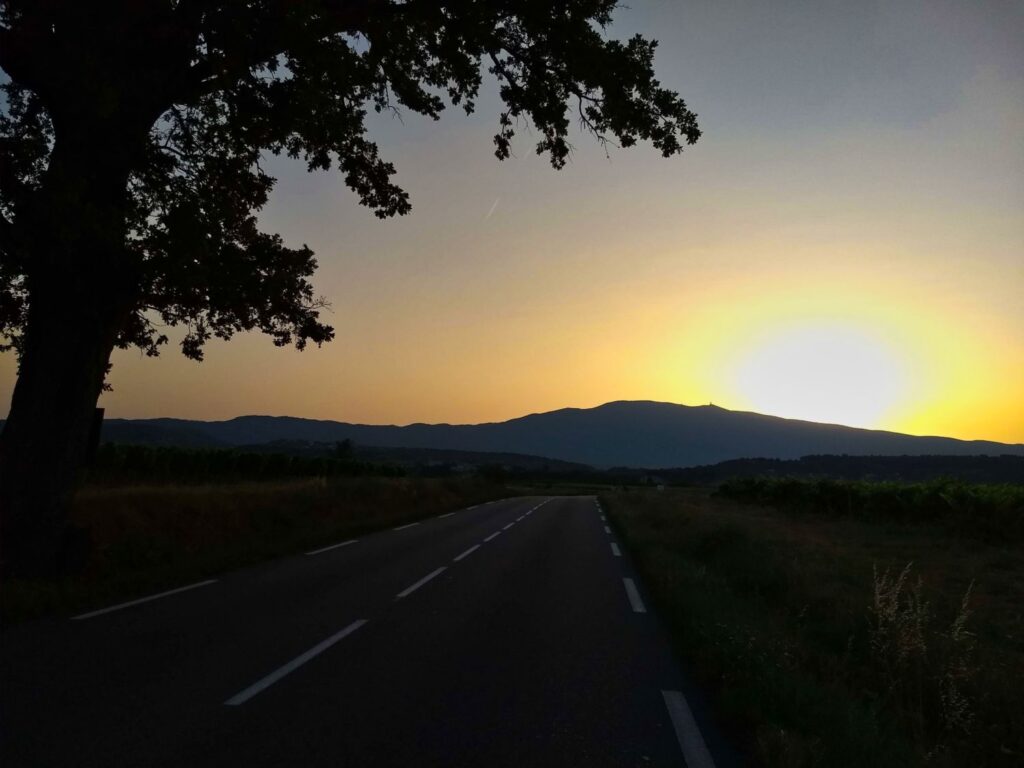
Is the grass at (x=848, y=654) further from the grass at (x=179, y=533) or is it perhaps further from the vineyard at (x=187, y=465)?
the vineyard at (x=187, y=465)

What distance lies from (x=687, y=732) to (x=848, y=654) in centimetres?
287

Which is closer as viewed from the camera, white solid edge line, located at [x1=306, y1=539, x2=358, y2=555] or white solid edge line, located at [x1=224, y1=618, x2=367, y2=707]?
white solid edge line, located at [x1=224, y1=618, x2=367, y2=707]

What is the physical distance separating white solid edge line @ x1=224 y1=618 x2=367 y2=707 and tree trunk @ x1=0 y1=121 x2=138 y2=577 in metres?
5.03

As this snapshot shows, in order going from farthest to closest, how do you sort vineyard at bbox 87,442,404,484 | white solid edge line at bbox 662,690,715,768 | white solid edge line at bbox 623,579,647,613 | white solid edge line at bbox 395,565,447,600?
vineyard at bbox 87,442,404,484, white solid edge line at bbox 395,565,447,600, white solid edge line at bbox 623,579,647,613, white solid edge line at bbox 662,690,715,768

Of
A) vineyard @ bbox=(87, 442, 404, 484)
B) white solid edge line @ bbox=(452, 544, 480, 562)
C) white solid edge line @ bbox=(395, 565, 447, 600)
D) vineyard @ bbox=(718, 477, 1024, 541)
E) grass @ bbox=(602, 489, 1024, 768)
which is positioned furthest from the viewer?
vineyard @ bbox=(87, 442, 404, 484)

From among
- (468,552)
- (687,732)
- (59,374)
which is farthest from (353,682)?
(468,552)

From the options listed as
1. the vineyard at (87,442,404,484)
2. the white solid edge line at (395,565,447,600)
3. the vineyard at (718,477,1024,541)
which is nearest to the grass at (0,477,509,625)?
the white solid edge line at (395,565,447,600)

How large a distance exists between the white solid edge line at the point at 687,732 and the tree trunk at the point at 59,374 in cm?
855

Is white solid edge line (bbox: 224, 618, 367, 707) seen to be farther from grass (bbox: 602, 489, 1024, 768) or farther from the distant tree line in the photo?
the distant tree line

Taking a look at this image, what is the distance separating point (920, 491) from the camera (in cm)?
2709

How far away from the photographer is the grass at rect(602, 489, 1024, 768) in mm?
5188

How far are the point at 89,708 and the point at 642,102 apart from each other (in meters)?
10.6

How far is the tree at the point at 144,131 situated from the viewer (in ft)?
32.8

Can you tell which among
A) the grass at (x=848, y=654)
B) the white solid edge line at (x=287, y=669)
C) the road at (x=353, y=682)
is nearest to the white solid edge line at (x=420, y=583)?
the road at (x=353, y=682)
